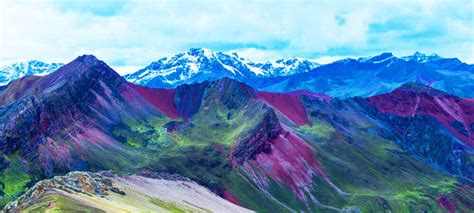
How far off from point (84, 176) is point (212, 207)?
55300mm

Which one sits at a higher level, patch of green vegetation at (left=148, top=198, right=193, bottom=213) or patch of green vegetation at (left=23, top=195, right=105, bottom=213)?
patch of green vegetation at (left=23, top=195, right=105, bottom=213)

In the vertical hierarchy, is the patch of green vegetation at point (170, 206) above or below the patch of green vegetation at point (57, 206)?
below

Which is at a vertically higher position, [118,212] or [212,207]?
[118,212]

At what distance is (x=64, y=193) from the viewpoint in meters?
131

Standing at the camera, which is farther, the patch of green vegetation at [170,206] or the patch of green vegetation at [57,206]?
the patch of green vegetation at [170,206]

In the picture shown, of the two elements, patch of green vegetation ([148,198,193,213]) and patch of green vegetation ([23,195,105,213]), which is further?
patch of green vegetation ([148,198,193,213])

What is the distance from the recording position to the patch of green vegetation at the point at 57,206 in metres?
117

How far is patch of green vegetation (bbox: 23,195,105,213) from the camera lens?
11706cm

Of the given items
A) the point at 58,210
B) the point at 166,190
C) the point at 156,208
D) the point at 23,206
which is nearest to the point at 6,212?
the point at 23,206

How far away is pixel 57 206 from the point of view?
11794 cm

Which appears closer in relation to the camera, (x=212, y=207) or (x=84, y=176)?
(x=84, y=176)

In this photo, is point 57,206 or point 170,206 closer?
point 57,206

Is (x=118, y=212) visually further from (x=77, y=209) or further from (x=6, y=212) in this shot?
(x=6, y=212)

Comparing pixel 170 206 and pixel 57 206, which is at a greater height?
pixel 57 206
